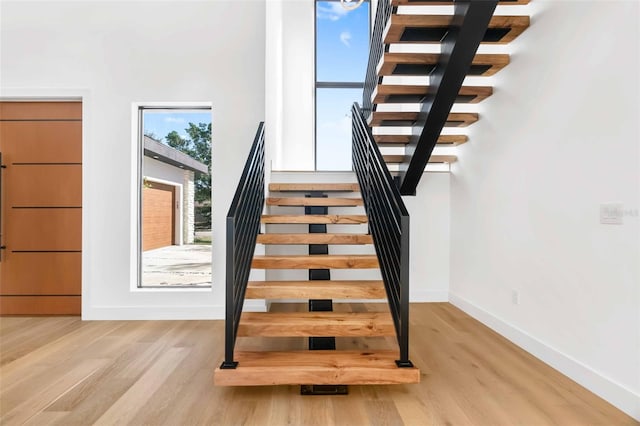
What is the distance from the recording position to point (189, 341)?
304 cm

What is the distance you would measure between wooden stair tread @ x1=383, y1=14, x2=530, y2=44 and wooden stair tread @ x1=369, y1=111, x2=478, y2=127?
2.32 feet

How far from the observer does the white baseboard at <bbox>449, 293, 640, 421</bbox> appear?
1.95 m

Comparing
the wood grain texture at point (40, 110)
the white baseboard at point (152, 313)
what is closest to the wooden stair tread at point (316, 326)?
the white baseboard at point (152, 313)

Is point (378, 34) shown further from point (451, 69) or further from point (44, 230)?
point (44, 230)

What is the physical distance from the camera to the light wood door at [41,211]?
151 inches

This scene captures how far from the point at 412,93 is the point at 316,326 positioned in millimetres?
2221

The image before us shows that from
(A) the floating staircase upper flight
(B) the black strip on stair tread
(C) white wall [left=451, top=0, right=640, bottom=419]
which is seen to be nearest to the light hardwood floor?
(C) white wall [left=451, top=0, right=640, bottom=419]

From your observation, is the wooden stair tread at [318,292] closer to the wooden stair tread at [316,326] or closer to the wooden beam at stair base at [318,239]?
the wooden stair tread at [316,326]

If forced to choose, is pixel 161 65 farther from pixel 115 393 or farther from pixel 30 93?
pixel 115 393

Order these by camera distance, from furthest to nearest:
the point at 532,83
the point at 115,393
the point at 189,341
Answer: the point at 189,341 → the point at 532,83 → the point at 115,393

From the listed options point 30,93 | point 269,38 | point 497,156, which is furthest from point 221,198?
point 497,156

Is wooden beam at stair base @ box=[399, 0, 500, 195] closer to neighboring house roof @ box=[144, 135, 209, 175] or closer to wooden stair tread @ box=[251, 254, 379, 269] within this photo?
wooden stair tread @ box=[251, 254, 379, 269]

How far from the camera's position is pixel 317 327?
2332 millimetres

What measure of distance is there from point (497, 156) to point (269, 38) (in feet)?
8.95
